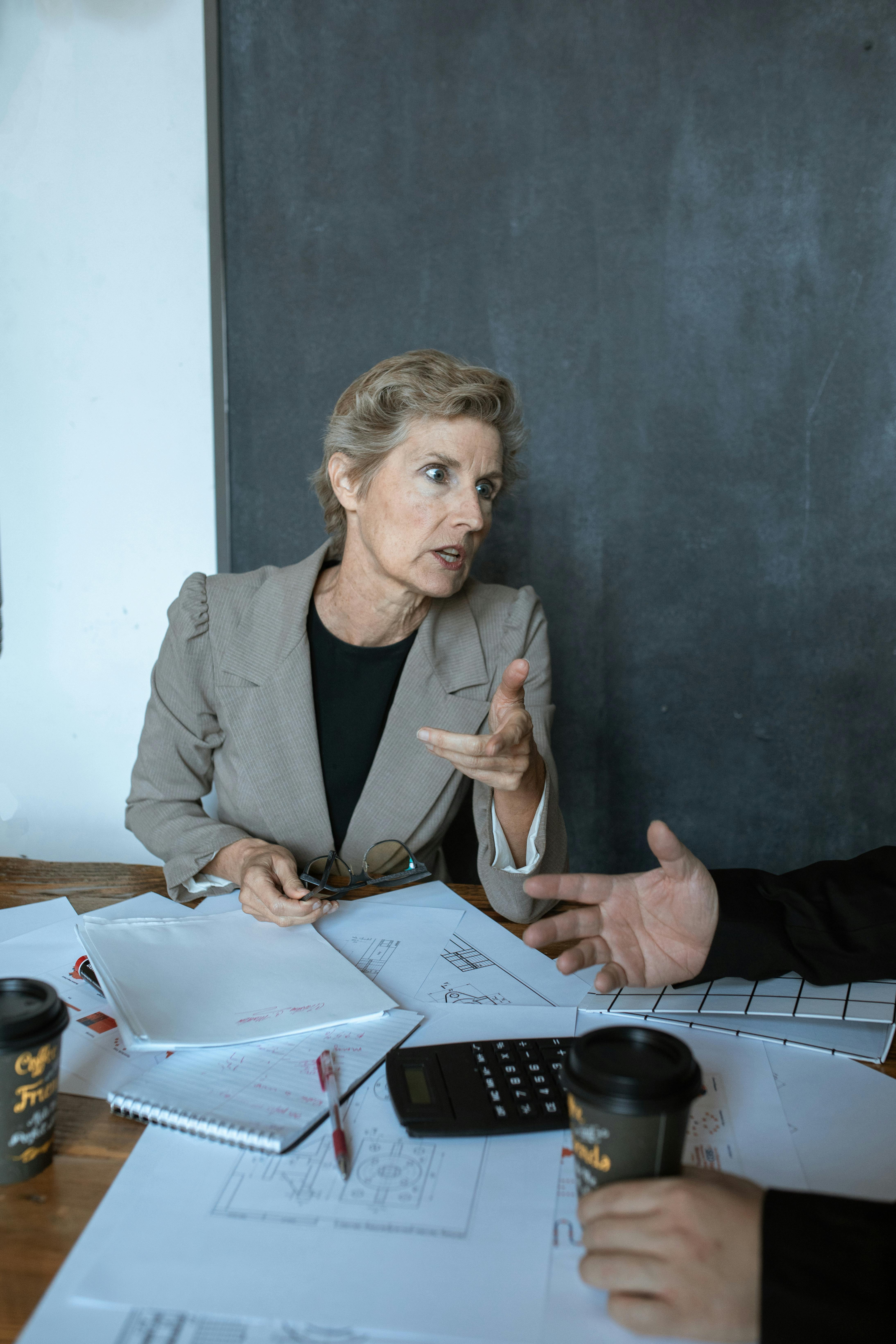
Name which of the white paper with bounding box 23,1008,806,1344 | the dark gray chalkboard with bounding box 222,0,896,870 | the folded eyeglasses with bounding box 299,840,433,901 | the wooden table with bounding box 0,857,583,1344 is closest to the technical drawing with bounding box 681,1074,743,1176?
the white paper with bounding box 23,1008,806,1344

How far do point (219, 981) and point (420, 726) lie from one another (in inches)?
29.5

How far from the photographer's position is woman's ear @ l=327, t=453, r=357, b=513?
182 centimetres

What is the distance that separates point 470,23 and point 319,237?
2.00 feet

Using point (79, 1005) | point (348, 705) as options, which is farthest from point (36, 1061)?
point (348, 705)

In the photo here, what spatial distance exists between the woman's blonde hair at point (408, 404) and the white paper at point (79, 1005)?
93 centimetres

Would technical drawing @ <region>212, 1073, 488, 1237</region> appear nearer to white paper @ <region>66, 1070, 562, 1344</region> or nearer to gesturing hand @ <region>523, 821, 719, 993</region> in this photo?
white paper @ <region>66, 1070, 562, 1344</region>

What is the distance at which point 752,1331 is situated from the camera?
57 centimetres

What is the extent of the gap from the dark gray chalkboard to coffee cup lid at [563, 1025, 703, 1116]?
1.71 meters


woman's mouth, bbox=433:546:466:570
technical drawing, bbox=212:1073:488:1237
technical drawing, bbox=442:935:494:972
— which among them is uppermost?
woman's mouth, bbox=433:546:466:570

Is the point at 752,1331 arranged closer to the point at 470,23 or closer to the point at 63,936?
the point at 63,936

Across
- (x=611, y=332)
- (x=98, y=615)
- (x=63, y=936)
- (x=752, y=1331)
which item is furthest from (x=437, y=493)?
(x=752, y=1331)

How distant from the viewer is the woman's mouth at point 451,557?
1.71 m

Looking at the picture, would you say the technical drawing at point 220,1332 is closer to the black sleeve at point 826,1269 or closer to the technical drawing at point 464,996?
the black sleeve at point 826,1269

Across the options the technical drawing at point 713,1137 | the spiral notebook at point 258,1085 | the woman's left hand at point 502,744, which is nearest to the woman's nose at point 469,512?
the woman's left hand at point 502,744
